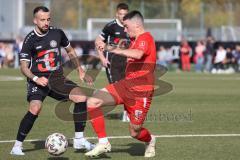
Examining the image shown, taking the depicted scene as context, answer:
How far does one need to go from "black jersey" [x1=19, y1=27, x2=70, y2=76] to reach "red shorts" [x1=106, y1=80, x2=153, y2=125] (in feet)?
4.25

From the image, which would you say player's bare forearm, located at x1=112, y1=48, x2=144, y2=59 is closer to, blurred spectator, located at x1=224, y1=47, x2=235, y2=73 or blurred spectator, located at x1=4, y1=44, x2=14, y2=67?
blurred spectator, located at x1=224, y1=47, x2=235, y2=73

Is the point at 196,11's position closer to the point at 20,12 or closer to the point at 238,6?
the point at 238,6

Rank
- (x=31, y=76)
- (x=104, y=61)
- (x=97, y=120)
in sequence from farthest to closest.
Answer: (x=104, y=61) → (x=31, y=76) → (x=97, y=120)

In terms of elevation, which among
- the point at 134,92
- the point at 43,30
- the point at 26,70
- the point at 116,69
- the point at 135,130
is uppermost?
the point at 43,30

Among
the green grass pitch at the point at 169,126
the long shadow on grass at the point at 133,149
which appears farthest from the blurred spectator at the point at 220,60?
the long shadow on grass at the point at 133,149

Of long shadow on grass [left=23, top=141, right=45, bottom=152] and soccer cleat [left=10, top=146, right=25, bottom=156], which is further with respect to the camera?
long shadow on grass [left=23, top=141, right=45, bottom=152]

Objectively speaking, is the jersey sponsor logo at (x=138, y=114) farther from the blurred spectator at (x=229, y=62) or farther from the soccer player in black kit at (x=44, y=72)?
the blurred spectator at (x=229, y=62)

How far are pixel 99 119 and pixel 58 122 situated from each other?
491 centimetres

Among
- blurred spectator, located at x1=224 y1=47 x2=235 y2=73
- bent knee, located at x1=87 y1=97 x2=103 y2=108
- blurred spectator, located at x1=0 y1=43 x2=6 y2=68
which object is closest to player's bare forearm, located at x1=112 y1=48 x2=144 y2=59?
bent knee, located at x1=87 y1=97 x2=103 y2=108

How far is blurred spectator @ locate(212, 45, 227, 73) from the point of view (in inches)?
1678

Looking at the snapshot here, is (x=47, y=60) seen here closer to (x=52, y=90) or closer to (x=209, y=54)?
(x=52, y=90)

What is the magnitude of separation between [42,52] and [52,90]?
2.15 feet

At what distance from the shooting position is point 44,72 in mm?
12039

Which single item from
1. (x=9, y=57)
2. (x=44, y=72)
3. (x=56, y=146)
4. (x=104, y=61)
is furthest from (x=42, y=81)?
(x=9, y=57)
